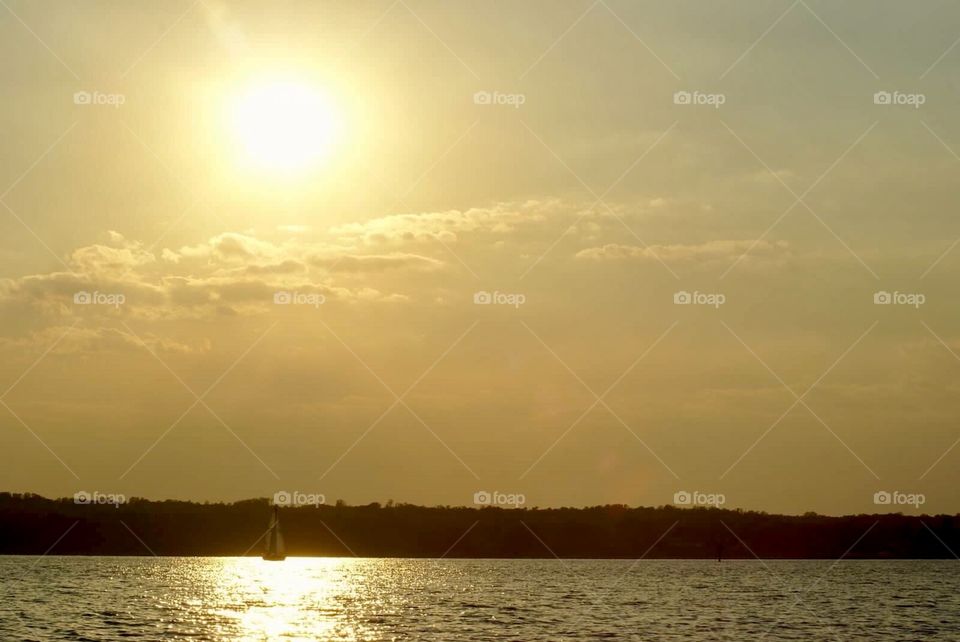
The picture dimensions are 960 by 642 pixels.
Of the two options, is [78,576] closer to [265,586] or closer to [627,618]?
[265,586]

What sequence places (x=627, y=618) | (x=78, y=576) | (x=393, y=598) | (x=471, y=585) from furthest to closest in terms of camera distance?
(x=78, y=576)
(x=471, y=585)
(x=393, y=598)
(x=627, y=618)

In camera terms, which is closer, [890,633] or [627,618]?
A: [890,633]

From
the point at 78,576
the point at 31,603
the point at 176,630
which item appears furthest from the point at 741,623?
the point at 78,576

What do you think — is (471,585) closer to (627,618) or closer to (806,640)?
(627,618)

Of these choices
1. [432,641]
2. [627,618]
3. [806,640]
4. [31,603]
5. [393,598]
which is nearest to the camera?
[432,641]

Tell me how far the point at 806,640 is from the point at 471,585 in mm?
94175

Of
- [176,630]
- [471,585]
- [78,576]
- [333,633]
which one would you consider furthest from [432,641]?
[78,576]

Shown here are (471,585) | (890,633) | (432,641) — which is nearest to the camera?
(432,641)

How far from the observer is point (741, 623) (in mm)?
103000

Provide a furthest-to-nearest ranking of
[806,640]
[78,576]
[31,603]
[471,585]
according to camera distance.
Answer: [78,576] → [471,585] → [31,603] → [806,640]

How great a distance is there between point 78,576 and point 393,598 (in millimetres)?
77712

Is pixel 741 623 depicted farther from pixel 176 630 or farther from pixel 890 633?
pixel 176 630

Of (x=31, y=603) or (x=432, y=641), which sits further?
(x=31, y=603)

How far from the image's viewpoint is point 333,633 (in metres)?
89.8
